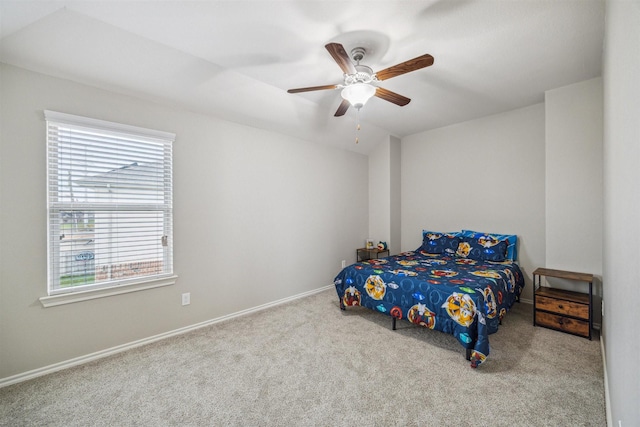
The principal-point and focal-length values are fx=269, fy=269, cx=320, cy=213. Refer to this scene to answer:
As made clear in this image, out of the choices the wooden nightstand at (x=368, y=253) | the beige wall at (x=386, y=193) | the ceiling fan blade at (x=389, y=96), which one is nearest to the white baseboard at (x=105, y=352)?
the wooden nightstand at (x=368, y=253)

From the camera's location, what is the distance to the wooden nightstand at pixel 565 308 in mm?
2555

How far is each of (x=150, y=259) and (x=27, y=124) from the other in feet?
4.57

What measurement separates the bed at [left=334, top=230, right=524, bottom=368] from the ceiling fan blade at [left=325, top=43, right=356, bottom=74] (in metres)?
1.97

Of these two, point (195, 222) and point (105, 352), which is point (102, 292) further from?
point (195, 222)

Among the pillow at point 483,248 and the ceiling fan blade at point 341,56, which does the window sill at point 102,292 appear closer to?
the ceiling fan blade at point 341,56

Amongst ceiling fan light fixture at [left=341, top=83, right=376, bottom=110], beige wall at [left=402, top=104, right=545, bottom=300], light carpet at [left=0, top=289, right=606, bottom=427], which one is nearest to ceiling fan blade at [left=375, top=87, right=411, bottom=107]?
ceiling fan light fixture at [left=341, top=83, right=376, bottom=110]

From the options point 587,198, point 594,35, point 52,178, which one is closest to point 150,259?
point 52,178

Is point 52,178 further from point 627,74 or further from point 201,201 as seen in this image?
point 627,74

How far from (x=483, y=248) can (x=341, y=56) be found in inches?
124

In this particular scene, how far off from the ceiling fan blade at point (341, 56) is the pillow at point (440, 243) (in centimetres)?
293

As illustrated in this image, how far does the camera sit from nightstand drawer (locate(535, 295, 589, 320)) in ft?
8.40

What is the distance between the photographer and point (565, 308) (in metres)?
2.66

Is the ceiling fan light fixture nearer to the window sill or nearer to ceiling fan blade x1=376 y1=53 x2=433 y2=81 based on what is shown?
ceiling fan blade x1=376 y1=53 x2=433 y2=81

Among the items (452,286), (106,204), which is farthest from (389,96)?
(106,204)
